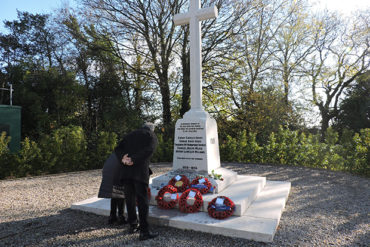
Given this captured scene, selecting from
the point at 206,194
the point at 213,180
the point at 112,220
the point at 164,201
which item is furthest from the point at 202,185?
the point at 112,220

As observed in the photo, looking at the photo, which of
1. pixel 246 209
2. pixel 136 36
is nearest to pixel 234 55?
pixel 136 36

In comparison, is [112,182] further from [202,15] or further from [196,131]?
[202,15]

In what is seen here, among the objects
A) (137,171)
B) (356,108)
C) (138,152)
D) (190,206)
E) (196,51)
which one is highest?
(356,108)

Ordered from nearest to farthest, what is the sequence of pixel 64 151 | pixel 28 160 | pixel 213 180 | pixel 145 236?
pixel 145 236 → pixel 213 180 → pixel 28 160 → pixel 64 151

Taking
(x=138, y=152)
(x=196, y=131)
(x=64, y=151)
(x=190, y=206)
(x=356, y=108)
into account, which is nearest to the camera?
(x=138, y=152)

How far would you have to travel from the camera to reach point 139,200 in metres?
3.06

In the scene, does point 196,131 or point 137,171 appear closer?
point 137,171

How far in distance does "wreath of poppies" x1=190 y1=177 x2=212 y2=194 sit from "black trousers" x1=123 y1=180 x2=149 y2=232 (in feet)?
4.38

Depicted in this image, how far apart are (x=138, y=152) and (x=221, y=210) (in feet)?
4.86

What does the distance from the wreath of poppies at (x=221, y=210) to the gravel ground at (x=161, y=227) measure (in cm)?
38

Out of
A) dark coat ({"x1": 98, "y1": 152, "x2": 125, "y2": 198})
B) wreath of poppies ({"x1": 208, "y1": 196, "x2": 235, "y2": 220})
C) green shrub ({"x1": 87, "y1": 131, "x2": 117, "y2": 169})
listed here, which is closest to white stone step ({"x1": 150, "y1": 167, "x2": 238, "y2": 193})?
wreath of poppies ({"x1": 208, "y1": 196, "x2": 235, "y2": 220})

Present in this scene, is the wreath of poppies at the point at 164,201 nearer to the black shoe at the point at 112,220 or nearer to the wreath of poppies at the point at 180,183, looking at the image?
the wreath of poppies at the point at 180,183

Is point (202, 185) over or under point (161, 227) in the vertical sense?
over

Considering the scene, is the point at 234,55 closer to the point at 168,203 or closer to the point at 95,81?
the point at 95,81
